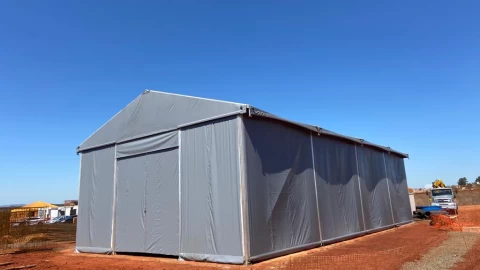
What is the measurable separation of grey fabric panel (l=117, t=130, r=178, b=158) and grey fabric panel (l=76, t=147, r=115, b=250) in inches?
29.5

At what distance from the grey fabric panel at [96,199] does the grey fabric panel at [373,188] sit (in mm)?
11175

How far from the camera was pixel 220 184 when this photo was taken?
9602 mm

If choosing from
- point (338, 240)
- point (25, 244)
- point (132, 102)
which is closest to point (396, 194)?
point (338, 240)

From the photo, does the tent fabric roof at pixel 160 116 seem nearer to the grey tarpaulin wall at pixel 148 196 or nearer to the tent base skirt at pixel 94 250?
the grey tarpaulin wall at pixel 148 196

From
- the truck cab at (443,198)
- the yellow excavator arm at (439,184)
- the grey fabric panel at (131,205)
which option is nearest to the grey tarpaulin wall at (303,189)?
the grey fabric panel at (131,205)

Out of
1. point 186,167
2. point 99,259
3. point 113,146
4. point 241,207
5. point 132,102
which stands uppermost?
point 132,102

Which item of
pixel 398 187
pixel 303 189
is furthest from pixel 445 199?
pixel 303 189

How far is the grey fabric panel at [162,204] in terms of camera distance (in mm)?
10672

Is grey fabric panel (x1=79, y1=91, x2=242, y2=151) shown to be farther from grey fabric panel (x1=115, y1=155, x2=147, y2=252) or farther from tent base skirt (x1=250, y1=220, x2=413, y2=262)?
tent base skirt (x1=250, y1=220, x2=413, y2=262)

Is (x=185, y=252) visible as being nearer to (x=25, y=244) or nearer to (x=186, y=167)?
(x=186, y=167)

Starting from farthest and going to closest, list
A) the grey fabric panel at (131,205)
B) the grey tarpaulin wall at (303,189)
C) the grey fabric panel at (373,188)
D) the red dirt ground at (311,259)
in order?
1. the grey fabric panel at (373,188)
2. the grey fabric panel at (131,205)
3. the grey tarpaulin wall at (303,189)
4. the red dirt ground at (311,259)

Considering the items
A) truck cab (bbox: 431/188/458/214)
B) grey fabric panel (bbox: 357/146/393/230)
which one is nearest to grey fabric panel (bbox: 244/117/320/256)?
grey fabric panel (bbox: 357/146/393/230)

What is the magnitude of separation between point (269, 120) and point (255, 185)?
7.13ft

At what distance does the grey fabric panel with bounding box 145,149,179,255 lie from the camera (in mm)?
10672
